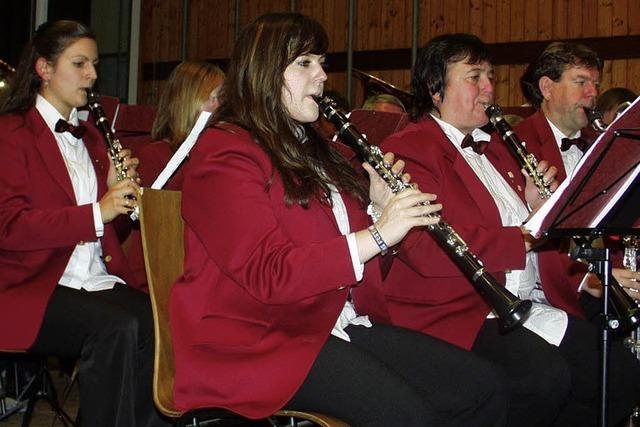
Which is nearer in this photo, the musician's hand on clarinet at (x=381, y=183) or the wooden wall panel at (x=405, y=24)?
the musician's hand on clarinet at (x=381, y=183)

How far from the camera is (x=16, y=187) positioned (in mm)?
2768

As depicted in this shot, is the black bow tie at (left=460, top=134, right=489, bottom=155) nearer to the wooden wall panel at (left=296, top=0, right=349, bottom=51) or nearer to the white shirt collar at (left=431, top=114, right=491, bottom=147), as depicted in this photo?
the white shirt collar at (left=431, top=114, right=491, bottom=147)

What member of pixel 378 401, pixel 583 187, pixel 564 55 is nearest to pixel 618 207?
pixel 583 187

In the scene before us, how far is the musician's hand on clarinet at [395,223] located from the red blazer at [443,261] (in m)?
0.56

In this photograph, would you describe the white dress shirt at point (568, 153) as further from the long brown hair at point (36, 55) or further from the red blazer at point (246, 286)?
the long brown hair at point (36, 55)

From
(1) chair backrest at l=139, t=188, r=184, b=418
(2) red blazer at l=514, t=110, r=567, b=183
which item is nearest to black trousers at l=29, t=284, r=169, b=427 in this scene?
(1) chair backrest at l=139, t=188, r=184, b=418

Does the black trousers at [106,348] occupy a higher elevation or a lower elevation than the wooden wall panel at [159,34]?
lower

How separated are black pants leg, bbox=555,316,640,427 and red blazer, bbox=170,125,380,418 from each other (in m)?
1.10

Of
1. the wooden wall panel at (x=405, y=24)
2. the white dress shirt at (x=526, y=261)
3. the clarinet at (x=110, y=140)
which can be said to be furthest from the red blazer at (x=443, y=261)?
the wooden wall panel at (x=405, y=24)

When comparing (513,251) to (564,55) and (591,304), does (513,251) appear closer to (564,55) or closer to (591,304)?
(591,304)

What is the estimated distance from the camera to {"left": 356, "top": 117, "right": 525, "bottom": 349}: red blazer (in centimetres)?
252

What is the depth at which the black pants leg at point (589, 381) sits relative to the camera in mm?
2725

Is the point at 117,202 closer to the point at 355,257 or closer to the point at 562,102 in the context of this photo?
the point at 355,257

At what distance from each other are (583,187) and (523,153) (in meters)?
1.08
